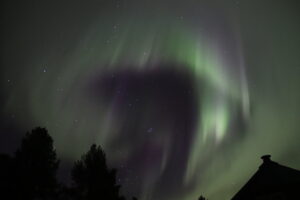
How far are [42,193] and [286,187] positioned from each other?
20.7 m

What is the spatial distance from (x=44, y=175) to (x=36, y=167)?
1.10 m

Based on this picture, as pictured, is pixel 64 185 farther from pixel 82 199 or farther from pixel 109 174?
pixel 109 174

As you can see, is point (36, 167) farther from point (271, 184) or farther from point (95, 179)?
point (271, 184)

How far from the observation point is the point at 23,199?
69.2 ft

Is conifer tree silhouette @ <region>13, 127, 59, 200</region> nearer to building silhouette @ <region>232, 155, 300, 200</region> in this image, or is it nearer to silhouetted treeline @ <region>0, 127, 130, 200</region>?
silhouetted treeline @ <region>0, 127, 130, 200</region>

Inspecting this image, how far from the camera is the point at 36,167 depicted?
23.1 m

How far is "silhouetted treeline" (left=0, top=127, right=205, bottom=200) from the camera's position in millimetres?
21828

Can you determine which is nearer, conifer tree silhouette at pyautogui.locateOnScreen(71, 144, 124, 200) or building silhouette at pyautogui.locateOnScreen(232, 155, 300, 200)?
building silhouette at pyautogui.locateOnScreen(232, 155, 300, 200)

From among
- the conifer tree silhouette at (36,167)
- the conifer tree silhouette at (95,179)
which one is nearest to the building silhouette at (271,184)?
the conifer tree silhouette at (95,179)

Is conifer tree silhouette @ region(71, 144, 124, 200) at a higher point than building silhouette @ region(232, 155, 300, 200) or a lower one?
higher

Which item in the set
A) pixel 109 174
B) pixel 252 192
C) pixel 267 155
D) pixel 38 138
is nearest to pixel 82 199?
pixel 109 174

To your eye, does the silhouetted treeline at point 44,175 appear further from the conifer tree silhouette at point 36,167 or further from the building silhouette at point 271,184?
the building silhouette at point 271,184

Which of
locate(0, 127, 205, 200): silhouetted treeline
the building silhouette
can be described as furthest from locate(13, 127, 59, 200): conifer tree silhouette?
the building silhouette

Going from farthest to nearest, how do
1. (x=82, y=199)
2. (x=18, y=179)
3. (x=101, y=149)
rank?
(x=101, y=149), (x=82, y=199), (x=18, y=179)
